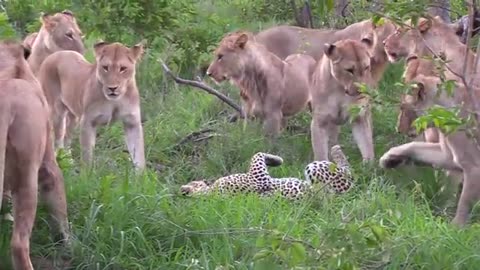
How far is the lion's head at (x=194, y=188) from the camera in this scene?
20.8 feet

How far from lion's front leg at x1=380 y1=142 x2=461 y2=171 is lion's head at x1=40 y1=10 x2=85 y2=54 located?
3.29m

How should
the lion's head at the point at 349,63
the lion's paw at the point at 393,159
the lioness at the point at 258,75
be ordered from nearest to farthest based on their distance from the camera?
the lion's paw at the point at 393,159, the lion's head at the point at 349,63, the lioness at the point at 258,75

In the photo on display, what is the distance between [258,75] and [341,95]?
42.6 inches

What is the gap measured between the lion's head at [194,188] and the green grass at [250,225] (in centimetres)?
10

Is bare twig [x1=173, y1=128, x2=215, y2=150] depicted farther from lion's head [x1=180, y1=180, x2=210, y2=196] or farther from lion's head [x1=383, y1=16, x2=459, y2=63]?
lion's head [x1=383, y1=16, x2=459, y2=63]

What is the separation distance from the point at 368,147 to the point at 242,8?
4.41m

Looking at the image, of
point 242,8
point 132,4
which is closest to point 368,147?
point 132,4

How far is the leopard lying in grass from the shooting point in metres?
6.54

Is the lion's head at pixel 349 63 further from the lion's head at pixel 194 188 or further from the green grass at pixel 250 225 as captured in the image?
the lion's head at pixel 194 188

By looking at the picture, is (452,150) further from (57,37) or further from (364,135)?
(57,37)

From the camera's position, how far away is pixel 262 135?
323 inches

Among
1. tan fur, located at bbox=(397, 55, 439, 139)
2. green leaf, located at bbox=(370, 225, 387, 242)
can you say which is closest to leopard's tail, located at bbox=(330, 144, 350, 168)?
tan fur, located at bbox=(397, 55, 439, 139)

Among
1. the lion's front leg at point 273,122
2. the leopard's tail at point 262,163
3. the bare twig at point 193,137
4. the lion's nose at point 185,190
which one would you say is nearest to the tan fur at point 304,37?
the lion's front leg at point 273,122

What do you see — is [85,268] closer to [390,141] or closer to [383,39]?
[390,141]
